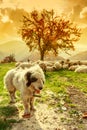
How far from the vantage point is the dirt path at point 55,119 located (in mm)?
9641

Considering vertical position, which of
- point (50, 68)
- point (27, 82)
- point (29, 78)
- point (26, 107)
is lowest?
point (26, 107)

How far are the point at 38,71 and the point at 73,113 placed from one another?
2545 millimetres

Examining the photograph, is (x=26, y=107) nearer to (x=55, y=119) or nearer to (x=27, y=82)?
(x=55, y=119)

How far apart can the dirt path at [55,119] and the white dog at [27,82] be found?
0.47m

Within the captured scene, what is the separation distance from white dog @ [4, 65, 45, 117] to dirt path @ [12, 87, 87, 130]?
47 cm

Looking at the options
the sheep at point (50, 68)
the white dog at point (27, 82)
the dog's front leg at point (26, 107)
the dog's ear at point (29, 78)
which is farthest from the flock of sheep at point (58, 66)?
the dog's ear at point (29, 78)

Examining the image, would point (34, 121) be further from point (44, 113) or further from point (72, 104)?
point (72, 104)

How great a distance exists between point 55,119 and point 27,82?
71.9 inches

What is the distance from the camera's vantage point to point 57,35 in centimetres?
4491

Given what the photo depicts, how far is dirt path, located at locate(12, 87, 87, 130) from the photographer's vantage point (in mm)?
9641

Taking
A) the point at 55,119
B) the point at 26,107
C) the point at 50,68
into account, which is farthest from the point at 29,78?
the point at 50,68

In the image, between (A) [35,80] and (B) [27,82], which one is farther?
(B) [27,82]

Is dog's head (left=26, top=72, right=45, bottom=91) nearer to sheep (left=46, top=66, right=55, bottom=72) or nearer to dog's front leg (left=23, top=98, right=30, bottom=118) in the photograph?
dog's front leg (left=23, top=98, right=30, bottom=118)

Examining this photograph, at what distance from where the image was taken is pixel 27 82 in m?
9.58
